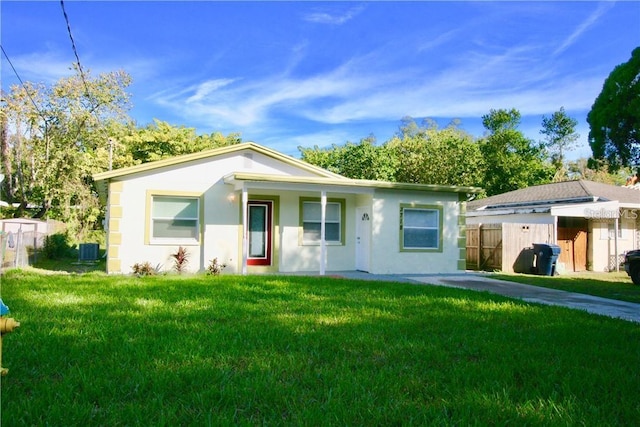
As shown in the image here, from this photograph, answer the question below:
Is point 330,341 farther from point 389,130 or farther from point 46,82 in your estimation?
point 389,130

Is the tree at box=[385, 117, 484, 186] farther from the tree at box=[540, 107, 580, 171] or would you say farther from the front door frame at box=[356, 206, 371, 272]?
the front door frame at box=[356, 206, 371, 272]

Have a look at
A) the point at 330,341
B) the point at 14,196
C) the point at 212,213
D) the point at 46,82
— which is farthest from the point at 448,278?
the point at 14,196

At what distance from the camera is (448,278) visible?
1377 cm

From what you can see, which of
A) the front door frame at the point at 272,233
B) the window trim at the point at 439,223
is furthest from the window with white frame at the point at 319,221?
the window trim at the point at 439,223

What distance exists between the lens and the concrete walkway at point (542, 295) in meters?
8.45

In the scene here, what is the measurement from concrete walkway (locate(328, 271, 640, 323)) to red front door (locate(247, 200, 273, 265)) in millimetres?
2656

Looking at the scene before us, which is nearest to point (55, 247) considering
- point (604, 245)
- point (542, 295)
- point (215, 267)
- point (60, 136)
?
point (60, 136)

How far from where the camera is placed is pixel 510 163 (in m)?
30.0

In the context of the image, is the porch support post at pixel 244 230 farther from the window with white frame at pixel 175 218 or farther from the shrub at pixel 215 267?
→ the window with white frame at pixel 175 218

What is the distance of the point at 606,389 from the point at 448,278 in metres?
10.0

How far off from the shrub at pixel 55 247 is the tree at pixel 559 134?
32.5m

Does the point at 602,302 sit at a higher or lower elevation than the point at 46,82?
lower

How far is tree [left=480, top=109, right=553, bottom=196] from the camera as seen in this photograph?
30.0 metres

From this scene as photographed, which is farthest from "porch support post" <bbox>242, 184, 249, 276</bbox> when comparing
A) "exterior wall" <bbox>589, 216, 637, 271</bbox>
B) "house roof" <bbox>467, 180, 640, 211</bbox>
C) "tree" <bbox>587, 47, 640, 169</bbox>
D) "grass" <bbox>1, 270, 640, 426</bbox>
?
"exterior wall" <bbox>589, 216, 637, 271</bbox>
